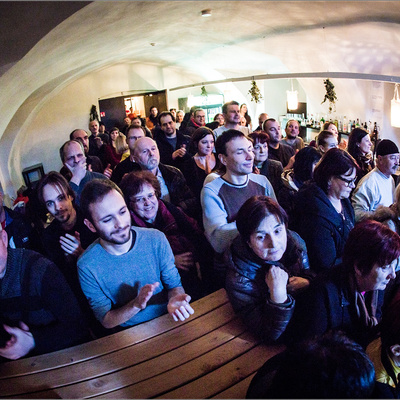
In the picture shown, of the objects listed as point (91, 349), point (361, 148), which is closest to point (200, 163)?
point (361, 148)

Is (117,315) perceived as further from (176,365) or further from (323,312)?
(323,312)

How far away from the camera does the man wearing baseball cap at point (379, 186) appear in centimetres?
287

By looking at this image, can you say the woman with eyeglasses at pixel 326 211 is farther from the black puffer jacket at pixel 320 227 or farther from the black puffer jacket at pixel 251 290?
the black puffer jacket at pixel 251 290

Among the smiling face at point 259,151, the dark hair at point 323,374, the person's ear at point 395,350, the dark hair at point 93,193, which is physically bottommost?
the person's ear at point 395,350

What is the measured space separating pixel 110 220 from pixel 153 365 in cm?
74

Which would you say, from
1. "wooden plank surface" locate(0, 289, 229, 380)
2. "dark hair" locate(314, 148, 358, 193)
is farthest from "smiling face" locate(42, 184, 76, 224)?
"dark hair" locate(314, 148, 358, 193)

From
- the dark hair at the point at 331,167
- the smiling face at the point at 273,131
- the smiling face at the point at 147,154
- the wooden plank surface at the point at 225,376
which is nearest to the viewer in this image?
the wooden plank surface at the point at 225,376

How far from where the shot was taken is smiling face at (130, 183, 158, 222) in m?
2.28

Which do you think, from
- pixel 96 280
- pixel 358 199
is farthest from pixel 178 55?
pixel 96 280

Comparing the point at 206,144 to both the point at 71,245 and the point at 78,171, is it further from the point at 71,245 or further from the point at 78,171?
the point at 71,245

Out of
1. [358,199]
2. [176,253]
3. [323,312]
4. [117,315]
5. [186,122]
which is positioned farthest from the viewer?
[186,122]

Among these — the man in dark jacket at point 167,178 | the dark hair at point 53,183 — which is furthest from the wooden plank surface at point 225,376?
the man in dark jacket at point 167,178

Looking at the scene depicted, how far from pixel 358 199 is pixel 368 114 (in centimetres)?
486

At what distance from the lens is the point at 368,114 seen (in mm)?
6953
